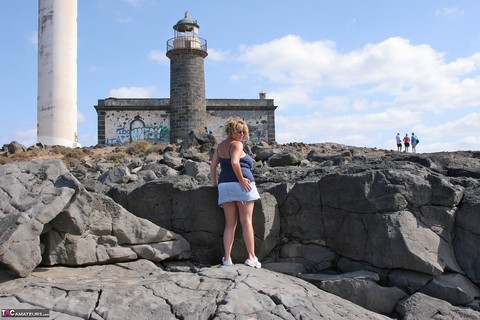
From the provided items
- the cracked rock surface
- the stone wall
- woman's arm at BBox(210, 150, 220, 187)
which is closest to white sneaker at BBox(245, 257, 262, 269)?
the cracked rock surface

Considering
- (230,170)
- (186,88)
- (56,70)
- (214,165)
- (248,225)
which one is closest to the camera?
(248,225)

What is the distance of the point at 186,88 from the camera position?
32438 millimetres

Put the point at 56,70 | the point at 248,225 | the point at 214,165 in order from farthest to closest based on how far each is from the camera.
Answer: the point at 56,70 < the point at 214,165 < the point at 248,225

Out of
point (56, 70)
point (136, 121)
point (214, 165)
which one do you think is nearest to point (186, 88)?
point (136, 121)

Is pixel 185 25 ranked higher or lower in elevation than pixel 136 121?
higher

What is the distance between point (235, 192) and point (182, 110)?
28104 mm

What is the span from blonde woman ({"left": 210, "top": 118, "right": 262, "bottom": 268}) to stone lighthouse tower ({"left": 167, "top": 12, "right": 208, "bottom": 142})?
27.3 meters

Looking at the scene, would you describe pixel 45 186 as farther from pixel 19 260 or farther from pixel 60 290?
pixel 60 290

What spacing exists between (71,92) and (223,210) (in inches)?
986

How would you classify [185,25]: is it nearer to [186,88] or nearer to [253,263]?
[186,88]

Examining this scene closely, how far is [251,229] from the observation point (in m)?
5.02

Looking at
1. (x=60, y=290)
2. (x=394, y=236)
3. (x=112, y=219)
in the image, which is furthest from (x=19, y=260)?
(x=394, y=236)

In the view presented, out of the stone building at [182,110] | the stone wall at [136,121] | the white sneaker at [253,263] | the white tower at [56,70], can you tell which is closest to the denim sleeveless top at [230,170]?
the white sneaker at [253,263]

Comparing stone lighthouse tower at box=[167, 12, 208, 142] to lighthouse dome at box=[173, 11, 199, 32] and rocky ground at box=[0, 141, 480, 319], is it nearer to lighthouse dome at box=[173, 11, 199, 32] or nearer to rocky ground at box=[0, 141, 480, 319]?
lighthouse dome at box=[173, 11, 199, 32]
